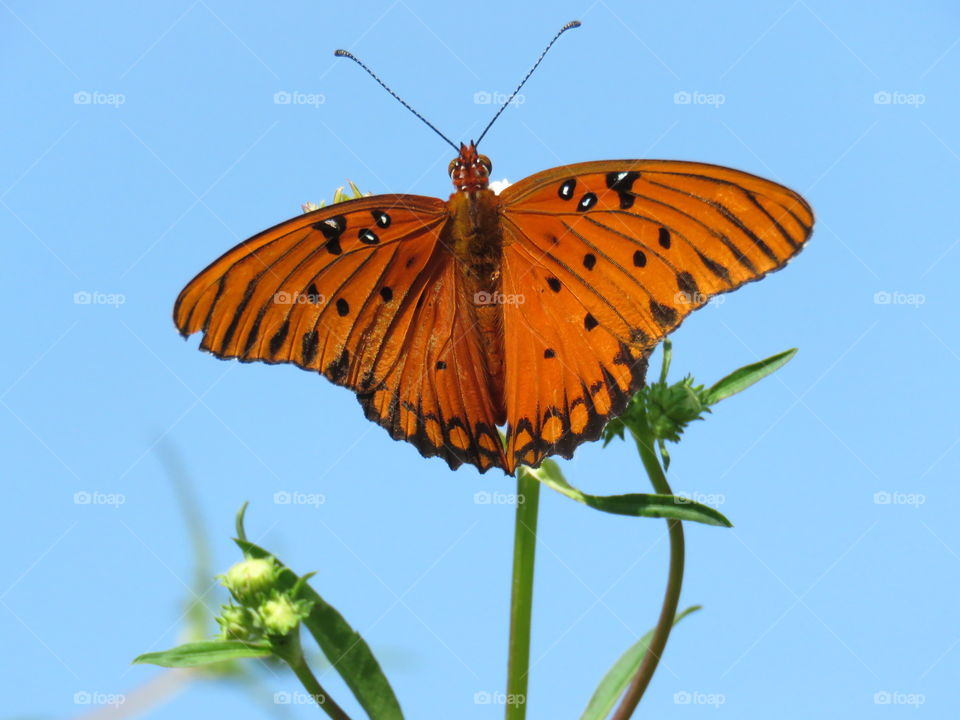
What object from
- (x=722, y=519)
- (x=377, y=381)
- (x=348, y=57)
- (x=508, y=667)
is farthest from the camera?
(x=348, y=57)

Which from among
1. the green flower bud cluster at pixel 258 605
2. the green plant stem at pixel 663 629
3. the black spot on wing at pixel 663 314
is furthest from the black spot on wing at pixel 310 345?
the green plant stem at pixel 663 629

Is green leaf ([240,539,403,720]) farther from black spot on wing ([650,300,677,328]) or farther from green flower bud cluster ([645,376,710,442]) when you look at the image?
black spot on wing ([650,300,677,328])

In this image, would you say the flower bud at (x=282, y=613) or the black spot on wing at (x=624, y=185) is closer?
the flower bud at (x=282, y=613)

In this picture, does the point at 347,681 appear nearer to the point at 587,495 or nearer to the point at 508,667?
the point at 508,667

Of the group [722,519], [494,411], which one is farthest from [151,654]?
[722,519]

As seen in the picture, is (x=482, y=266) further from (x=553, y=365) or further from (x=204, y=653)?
(x=204, y=653)
